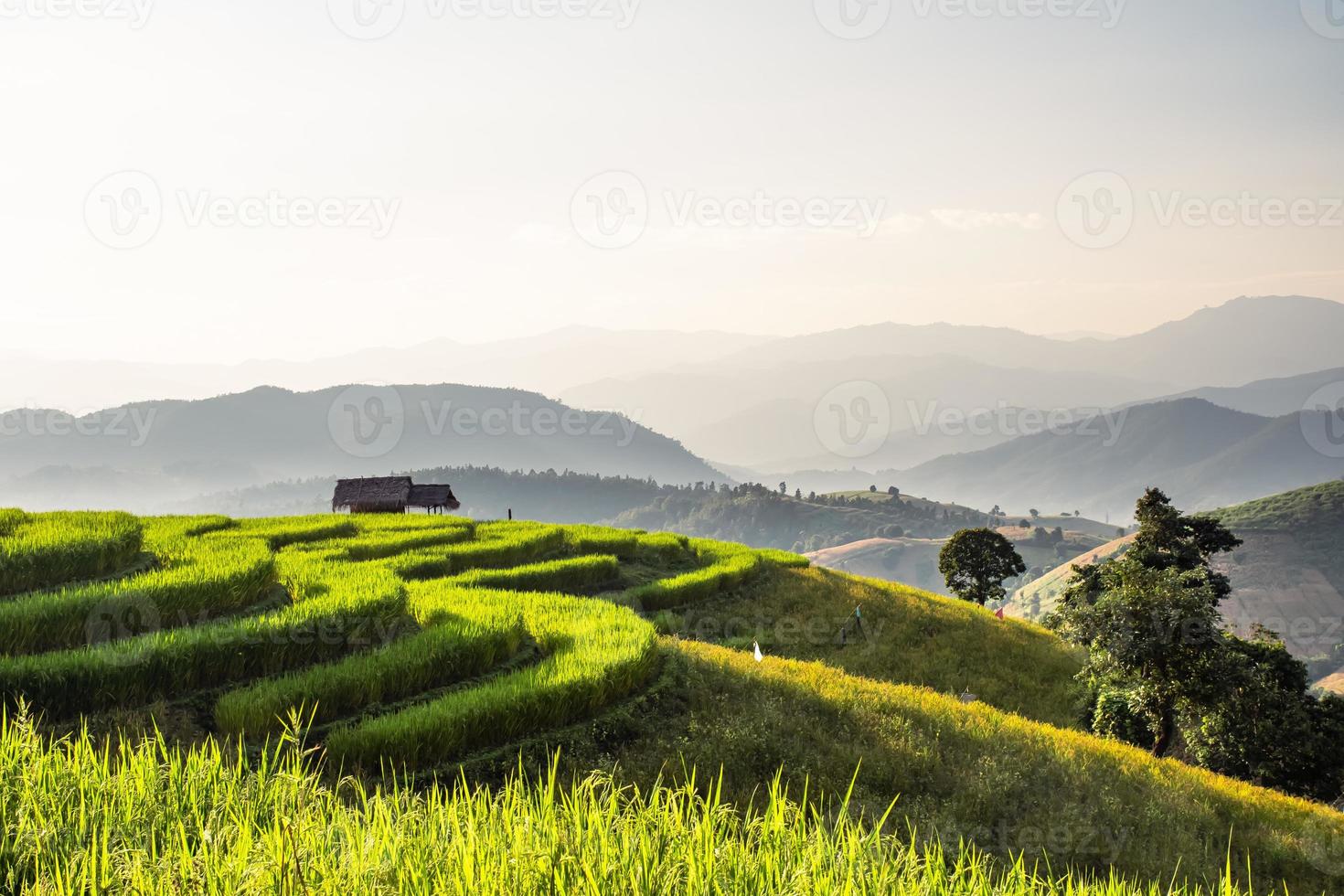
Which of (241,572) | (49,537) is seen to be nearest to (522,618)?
(241,572)

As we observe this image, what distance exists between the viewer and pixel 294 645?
42.8 ft

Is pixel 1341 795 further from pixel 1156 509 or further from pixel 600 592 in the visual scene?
pixel 600 592

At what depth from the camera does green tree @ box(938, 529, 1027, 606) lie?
56375 mm

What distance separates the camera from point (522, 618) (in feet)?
51.8

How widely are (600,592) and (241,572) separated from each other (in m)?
13.7

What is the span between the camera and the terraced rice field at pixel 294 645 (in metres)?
10.5

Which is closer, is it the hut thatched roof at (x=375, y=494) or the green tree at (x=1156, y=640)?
the green tree at (x=1156, y=640)

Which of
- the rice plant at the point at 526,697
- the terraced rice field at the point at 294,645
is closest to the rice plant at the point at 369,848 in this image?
the terraced rice field at the point at 294,645

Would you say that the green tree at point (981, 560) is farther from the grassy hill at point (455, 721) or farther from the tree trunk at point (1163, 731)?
the grassy hill at point (455, 721)

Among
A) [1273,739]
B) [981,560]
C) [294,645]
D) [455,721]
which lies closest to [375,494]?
[981,560]

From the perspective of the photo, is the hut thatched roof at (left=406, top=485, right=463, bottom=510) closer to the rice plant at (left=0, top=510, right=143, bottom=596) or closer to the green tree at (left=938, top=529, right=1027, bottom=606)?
the rice plant at (left=0, top=510, right=143, bottom=596)

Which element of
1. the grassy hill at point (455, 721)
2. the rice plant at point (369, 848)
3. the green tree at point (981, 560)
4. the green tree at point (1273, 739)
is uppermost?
the rice plant at point (369, 848)

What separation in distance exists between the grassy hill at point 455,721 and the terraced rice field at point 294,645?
0.14 feet

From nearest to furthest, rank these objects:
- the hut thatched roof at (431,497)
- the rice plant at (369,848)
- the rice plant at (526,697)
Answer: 1. the rice plant at (369,848)
2. the rice plant at (526,697)
3. the hut thatched roof at (431,497)
